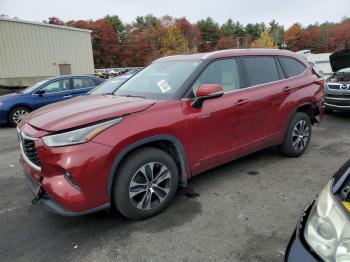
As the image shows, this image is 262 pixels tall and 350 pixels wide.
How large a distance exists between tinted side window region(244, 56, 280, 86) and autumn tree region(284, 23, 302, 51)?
99353mm

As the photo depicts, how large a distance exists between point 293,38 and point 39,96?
99.9 metres

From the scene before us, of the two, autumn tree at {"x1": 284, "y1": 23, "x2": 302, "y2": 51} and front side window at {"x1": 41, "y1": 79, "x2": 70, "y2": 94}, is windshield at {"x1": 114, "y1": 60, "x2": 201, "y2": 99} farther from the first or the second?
autumn tree at {"x1": 284, "y1": 23, "x2": 302, "y2": 51}

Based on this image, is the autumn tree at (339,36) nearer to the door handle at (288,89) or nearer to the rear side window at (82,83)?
the rear side window at (82,83)

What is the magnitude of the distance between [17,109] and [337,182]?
372 inches

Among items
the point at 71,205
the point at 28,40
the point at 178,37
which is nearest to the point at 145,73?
the point at 71,205

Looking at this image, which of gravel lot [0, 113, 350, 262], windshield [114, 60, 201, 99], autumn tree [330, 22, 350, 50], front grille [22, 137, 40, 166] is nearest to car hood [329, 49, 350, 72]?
gravel lot [0, 113, 350, 262]

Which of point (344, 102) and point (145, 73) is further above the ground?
point (145, 73)

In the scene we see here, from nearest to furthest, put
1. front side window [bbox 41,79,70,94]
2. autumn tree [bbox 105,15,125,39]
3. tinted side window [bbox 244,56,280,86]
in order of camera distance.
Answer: tinted side window [bbox 244,56,280,86] → front side window [bbox 41,79,70,94] → autumn tree [bbox 105,15,125,39]

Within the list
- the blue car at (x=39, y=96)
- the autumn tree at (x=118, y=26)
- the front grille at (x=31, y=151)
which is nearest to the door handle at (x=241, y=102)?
the front grille at (x=31, y=151)

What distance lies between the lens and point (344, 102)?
8.00 m

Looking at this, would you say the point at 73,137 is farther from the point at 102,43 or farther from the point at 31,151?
the point at 102,43

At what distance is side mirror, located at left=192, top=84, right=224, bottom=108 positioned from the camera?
11.0ft

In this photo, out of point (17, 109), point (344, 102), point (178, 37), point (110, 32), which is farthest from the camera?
point (110, 32)

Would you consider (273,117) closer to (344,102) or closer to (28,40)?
(344,102)
